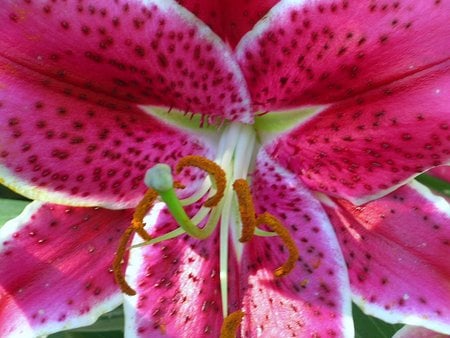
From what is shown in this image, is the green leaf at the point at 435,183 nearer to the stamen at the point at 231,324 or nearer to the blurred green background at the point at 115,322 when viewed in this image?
the blurred green background at the point at 115,322

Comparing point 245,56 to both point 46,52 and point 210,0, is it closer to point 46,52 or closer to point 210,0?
point 210,0

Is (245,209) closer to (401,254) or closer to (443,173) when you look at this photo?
(401,254)

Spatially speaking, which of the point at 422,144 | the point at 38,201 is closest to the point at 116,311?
the point at 38,201

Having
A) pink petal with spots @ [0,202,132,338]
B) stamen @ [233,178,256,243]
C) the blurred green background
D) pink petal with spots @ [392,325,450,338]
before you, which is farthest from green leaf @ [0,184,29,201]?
pink petal with spots @ [392,325,450,338]

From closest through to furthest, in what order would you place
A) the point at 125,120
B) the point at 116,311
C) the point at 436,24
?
the point at 436,24 → the point at 125,120 → the point at 116,311

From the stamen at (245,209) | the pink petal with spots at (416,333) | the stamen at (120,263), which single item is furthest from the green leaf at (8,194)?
the pink petal with spots at (416,333)
